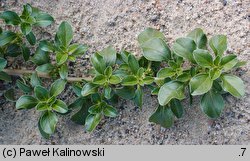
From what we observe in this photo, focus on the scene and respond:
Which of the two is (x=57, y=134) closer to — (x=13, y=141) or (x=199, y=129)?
(x=13, y=141)

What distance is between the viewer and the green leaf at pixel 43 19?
2.59 m

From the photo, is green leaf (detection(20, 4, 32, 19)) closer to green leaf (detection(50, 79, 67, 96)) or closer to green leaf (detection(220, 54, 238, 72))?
green leaf (detection(50, 79, 67, 96))

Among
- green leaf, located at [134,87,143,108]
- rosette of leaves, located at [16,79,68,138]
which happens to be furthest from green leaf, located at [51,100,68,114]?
green leaf, located at [134,87,143,108]

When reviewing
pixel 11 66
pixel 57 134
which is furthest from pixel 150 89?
pixel 11 66

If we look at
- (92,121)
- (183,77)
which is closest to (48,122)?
(92,121)

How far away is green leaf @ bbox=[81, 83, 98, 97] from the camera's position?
2.51 meters

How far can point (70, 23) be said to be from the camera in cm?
272

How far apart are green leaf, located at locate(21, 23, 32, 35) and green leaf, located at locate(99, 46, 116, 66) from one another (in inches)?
14.2

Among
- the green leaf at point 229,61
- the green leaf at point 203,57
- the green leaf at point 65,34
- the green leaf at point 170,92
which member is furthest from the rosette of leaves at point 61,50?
the green leaf at point 229,61

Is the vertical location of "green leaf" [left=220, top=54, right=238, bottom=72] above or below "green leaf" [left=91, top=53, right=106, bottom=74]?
above

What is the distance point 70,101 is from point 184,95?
1.84 ft

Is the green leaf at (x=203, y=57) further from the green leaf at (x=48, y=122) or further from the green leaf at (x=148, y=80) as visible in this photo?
the green leaf at (x=48, y=122)

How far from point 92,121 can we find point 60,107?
162 millimetres

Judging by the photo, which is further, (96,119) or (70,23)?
(70,23)
